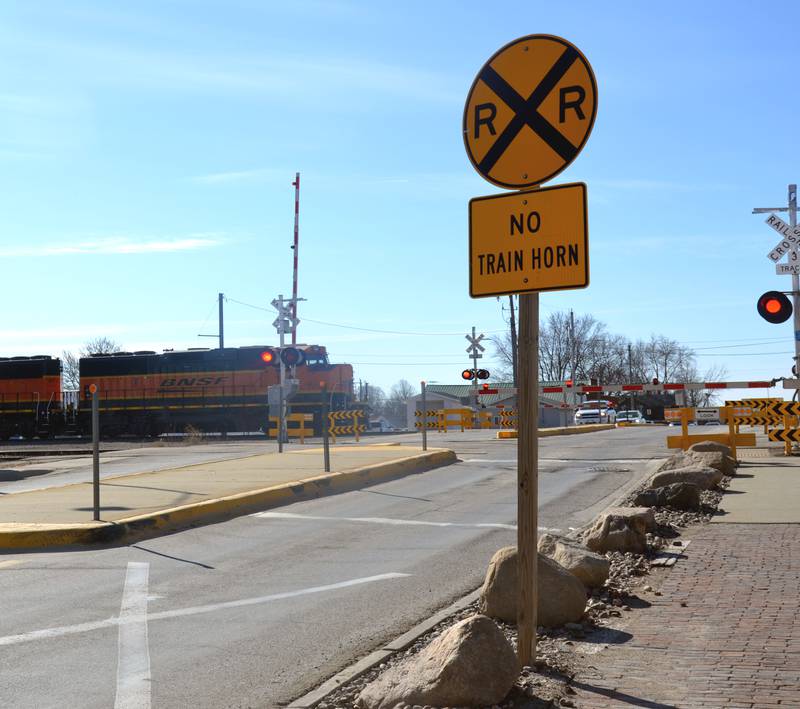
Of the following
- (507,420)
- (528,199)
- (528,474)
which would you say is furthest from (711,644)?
(507,420)

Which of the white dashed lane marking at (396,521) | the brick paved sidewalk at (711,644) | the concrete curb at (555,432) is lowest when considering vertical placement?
the white dashed lane marking at (396,521)

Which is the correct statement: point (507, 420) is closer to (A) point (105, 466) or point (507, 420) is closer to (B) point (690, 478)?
(A) point (105, 466)

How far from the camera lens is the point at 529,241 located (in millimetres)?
4969

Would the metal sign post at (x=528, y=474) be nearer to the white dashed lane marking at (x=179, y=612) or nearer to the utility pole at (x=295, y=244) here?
the white dashed lane marking at (x=179, y=612)

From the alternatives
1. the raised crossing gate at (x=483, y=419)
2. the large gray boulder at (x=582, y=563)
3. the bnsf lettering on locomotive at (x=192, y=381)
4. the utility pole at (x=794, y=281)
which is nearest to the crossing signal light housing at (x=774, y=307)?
the utility pole at (x=794, y=281)

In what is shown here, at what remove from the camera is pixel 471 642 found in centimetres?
469

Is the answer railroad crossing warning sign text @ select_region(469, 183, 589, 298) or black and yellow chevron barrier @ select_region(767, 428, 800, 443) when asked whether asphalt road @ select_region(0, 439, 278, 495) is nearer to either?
black and yellow chevron barrier @ select_region(767, 428, 800, 443)

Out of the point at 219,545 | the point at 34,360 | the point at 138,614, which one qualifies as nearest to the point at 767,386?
the point at 219,545

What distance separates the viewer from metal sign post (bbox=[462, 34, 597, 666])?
489 cm

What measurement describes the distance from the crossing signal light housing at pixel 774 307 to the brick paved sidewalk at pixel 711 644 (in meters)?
8.72

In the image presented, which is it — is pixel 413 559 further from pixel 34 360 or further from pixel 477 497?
pixel 34 360

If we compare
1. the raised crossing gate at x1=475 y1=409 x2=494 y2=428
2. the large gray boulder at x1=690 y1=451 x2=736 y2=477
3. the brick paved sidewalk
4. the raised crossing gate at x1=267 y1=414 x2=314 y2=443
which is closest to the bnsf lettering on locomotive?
the raised crossing gate at x1=267 y1=414 x2=314 y2=443

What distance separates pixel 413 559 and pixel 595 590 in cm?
250

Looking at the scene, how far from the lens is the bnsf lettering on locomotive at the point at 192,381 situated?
44469 millimetres
